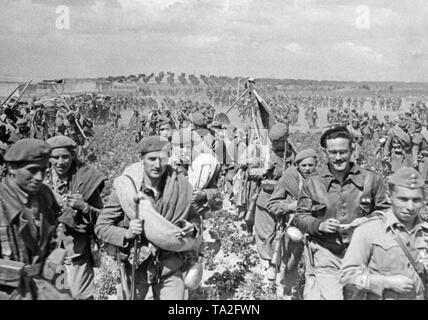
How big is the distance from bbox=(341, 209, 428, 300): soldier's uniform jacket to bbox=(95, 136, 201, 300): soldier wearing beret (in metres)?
1.20

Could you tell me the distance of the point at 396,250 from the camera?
3.26m

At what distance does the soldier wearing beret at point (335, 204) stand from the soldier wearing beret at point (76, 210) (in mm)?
1889

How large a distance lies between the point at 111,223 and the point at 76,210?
67 cm

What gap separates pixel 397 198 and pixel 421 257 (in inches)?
15.8

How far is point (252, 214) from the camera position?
26.4ft

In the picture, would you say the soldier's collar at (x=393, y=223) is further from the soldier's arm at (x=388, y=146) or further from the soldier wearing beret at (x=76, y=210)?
the soldier's arm at (x=388, y=146)

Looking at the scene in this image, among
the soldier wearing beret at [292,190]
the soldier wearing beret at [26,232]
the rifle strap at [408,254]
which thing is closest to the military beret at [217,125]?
the soldier wearing beret at [292,190]

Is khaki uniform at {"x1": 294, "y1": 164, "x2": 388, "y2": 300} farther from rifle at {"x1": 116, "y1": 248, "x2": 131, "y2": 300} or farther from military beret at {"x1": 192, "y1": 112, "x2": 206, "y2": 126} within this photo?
military beret at {"x1": 192, "y1": 112, "x2": 206, "y2": 126}

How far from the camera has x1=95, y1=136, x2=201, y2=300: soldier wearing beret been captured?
3873 mm

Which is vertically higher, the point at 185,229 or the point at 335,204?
the point at 335,204

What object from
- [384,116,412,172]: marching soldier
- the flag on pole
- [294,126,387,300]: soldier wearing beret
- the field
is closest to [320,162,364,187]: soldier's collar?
[294,126,387,300]: soldier wearing beret

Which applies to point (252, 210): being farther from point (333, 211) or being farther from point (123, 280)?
point (123, 280)

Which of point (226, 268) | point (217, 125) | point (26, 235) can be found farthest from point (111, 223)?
point (217, 125)

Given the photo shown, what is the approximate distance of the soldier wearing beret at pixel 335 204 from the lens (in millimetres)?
4029
